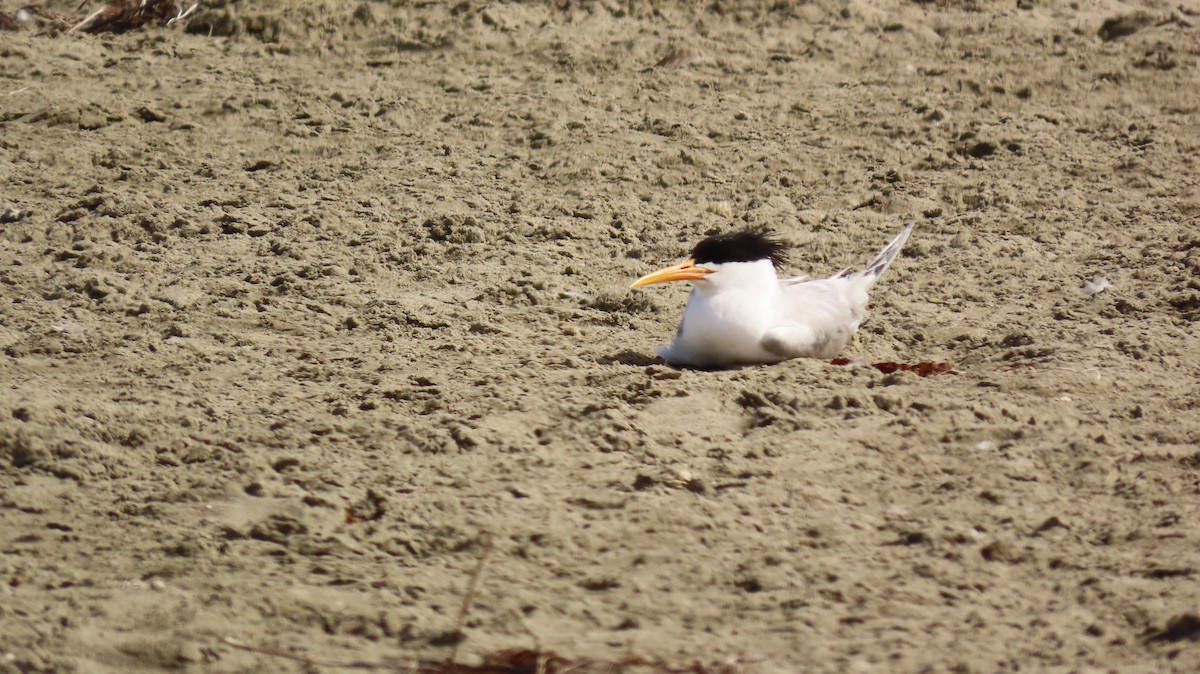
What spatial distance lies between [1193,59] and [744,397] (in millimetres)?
4822

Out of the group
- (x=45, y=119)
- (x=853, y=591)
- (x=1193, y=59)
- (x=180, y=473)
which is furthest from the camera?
(x=1193, y=59)

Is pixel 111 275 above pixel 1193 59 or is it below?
below

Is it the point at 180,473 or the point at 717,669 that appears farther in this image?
the point at 180,473

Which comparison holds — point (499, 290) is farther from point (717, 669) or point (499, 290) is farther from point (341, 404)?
point (717, 669)

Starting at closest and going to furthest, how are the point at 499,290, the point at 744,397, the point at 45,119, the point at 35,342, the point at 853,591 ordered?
1. the point at 853,591
2. the point at 744,397
3. the point at 35,342
4. the point at 499,290
5. the point at 45,119

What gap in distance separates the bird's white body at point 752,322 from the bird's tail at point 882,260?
1.47 ft

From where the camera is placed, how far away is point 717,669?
297cm

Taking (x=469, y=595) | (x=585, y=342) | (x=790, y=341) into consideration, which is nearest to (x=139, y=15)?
(x=585, y=342)

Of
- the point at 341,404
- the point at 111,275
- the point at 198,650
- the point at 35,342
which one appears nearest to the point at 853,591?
the point at 198,650

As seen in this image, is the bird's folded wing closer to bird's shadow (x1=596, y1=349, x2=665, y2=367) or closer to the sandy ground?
the sandy ground

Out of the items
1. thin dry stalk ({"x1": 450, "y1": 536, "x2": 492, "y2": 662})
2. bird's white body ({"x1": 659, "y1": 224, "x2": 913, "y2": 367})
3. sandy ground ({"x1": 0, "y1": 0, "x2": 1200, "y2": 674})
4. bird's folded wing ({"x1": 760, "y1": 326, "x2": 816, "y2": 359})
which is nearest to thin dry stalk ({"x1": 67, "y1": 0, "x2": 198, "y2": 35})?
sandy ground ({"x1": 0, "y1": 0, "x2": 1200, "y2": 674})

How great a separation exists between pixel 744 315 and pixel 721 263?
23 cm

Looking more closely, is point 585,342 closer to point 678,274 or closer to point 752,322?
point 678,274

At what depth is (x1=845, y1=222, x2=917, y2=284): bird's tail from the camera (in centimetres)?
554
